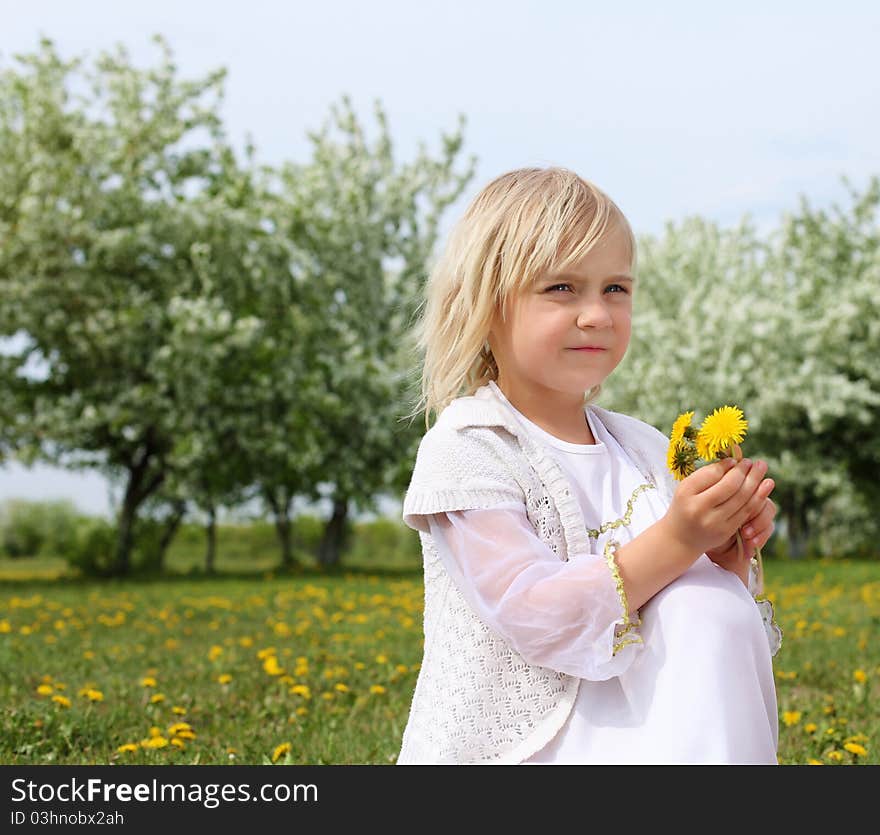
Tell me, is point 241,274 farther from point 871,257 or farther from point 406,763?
point 406,763

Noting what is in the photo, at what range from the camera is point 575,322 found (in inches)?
88.5

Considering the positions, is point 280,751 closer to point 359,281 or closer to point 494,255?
point 494,255

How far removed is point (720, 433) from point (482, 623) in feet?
2.02

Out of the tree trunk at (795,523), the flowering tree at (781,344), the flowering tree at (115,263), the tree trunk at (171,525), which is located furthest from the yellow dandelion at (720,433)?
the tree trunk at (795,523)

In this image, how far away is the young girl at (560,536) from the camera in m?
2.01

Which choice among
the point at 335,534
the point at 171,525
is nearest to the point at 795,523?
the point at 335,534

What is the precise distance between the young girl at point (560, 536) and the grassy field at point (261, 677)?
5.20 feet

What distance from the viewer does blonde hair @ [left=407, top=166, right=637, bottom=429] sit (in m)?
2.23

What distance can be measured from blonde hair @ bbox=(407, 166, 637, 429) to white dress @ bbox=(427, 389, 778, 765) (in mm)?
414

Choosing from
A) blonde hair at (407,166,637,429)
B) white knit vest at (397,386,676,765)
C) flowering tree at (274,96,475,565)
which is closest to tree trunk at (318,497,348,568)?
flowering tree at (274,96,475,565)

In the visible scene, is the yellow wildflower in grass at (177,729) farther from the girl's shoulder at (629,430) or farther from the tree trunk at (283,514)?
the tree trunk at (283,514)
